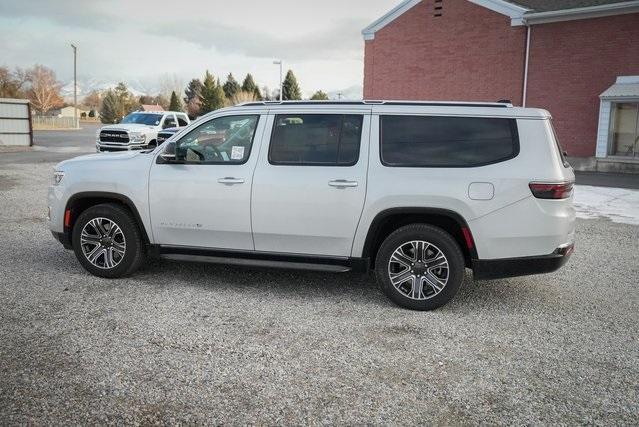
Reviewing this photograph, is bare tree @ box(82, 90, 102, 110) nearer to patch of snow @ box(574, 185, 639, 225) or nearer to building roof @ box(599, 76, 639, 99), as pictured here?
building roof @ box(599, 76, 639, 99)

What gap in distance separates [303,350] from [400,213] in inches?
64.8

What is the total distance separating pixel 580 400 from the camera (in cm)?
339

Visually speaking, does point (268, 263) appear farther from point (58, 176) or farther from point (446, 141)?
point (58, 176)

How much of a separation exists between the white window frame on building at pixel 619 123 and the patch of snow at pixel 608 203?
6.20 meters

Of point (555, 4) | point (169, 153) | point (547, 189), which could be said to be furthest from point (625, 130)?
point (169, 153)

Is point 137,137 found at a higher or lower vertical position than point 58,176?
higher

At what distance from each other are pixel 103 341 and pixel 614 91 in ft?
69.9

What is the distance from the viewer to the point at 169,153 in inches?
219

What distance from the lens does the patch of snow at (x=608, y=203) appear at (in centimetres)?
1067

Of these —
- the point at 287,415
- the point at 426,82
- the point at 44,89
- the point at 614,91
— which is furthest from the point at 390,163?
the point at 44,89

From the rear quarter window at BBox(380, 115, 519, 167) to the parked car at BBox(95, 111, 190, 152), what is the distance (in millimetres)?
17209

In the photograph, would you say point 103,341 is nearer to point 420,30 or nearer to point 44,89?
point 420,30

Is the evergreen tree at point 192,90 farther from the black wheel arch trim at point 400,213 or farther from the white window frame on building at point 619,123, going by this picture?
the black wheel arch trim at point 400,213

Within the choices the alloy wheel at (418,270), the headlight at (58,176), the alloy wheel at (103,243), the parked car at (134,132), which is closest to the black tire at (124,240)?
the alloy wheel at (103,243)
